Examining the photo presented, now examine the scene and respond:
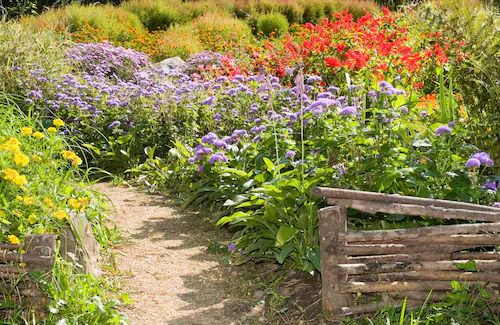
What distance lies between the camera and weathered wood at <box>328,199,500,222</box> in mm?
3236

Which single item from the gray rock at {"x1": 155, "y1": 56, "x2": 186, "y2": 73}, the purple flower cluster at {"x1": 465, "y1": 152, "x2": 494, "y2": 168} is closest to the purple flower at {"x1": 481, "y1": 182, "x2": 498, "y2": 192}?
the purple flower cluster at {"x1": 465, "y1": 152, "x2": 494, "y2": 168}

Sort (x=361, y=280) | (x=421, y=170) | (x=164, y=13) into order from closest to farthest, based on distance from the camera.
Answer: (x=361, y=280) < (x=421, y=170) < (x=164, y=13)

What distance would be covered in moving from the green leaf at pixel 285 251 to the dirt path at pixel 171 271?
34 centimetres

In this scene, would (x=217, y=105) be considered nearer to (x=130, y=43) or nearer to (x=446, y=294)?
(x=446, y=294)

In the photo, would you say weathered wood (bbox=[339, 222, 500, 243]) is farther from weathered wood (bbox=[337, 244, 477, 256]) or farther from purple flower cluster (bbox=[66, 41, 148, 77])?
purple flower cluster (bbox=[66, 41, 148, 77])

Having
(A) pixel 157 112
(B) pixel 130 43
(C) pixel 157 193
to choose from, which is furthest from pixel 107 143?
(B) pixel 130 43

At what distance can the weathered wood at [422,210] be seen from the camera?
3.24 m

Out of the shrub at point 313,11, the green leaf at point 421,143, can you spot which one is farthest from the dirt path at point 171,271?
the shrub at point 313,11

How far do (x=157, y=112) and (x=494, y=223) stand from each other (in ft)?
15.1

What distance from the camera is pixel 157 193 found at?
631cm

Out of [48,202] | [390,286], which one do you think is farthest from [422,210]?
[48,202]

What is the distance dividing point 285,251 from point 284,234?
0.11m

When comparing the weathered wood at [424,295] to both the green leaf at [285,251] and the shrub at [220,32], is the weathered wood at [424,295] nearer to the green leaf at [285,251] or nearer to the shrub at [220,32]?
the green leaf at [285,251]

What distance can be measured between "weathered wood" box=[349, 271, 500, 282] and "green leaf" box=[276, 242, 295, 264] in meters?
0.62
